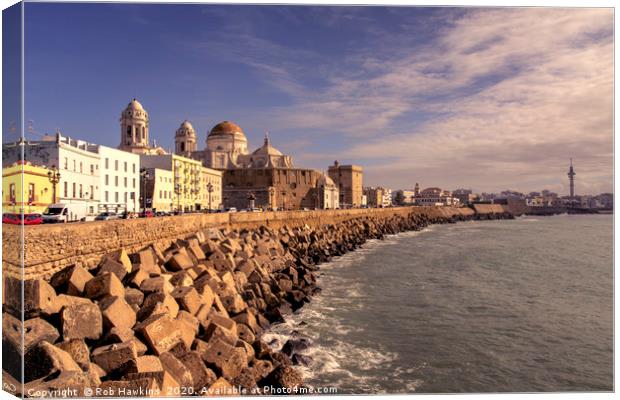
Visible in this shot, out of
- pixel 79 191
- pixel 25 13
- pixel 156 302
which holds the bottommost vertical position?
pixel 156 302

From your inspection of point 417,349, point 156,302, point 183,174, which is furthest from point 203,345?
point 183,174

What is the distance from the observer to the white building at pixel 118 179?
3091cm

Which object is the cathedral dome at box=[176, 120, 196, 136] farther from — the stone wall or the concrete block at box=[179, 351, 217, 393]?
the concrete block at box=[179, 351, 217, 393]

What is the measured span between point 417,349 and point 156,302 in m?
6.51

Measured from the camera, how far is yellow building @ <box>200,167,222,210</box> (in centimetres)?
6041

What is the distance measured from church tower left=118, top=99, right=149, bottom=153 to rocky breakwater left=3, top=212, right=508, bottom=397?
5318 cm

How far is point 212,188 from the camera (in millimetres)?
59312

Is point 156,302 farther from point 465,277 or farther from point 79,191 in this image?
point 79,191

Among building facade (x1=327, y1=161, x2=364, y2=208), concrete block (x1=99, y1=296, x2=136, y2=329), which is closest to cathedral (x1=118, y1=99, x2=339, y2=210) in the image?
building facade (x1=327, y1=161, x2=364, y2=208)

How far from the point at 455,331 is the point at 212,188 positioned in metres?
49.6

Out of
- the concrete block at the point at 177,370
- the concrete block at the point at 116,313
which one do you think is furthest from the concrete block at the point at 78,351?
the concrete block at the point at 177,370

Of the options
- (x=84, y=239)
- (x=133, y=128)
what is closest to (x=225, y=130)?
(x=133, y=128)

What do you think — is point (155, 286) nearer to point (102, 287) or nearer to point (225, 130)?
point (102, 287)

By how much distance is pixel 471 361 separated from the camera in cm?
1079
